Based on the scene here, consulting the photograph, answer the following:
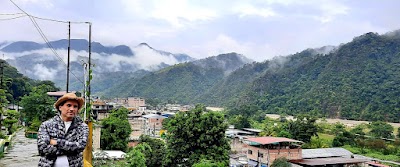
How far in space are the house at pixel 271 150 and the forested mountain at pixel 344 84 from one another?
27.4 m

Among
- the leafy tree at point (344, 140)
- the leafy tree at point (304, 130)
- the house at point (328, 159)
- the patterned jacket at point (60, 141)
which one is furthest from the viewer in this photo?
the leafy tree at point (344, 140)

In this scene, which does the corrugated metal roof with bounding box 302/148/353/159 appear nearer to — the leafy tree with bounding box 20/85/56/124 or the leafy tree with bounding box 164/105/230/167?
the leafy tree with bounding box 164/105/230/167

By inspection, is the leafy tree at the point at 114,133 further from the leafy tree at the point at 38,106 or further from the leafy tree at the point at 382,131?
the leafy tree at the point at 382,131

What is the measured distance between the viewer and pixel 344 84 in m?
57.8

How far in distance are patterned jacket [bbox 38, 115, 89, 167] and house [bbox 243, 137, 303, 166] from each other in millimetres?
19429

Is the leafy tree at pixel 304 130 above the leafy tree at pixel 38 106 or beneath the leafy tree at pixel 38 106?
beneath

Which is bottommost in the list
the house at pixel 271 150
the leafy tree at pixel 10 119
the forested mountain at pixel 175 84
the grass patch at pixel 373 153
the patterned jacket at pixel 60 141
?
the grass patch at pixel 373 153

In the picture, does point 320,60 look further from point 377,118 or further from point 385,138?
point 385,138

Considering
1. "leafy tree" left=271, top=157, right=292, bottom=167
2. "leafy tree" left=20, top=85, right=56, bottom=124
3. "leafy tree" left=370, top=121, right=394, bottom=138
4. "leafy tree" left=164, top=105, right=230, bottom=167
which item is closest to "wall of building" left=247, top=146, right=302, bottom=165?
"leafy tree" left=271, top=157, right=292, bottom=167

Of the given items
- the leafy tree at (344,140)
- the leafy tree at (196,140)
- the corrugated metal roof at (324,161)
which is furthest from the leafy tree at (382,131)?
the leafy tree at (196,140)

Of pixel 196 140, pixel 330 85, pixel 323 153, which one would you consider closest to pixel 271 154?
pixel 196 140

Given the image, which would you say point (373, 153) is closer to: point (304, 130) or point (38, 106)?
point (304, 130)

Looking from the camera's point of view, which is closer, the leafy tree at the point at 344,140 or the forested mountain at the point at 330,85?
the leafy tree at the point at 344,140

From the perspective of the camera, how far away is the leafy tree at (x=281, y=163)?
2053 centimetres
